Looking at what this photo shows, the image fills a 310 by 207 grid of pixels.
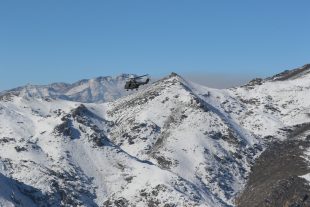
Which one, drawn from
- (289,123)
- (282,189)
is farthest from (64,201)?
(289,123)

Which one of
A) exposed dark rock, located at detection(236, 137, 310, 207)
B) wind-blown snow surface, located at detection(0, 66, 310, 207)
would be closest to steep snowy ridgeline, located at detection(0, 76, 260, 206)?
wind-blown snow surface, located at detection(0, 66, 310, 207)

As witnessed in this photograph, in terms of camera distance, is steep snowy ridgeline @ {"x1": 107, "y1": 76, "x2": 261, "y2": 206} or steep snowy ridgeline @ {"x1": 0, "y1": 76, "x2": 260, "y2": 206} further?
steep snowy ridgeline @ {"x1": 107, "y1": 76, "x2": 261, "y2": 206}

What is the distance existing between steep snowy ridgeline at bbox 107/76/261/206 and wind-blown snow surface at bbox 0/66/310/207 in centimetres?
27

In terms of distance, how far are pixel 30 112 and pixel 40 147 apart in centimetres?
3193

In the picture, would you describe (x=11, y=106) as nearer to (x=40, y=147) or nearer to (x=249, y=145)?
(x=40, y=147)

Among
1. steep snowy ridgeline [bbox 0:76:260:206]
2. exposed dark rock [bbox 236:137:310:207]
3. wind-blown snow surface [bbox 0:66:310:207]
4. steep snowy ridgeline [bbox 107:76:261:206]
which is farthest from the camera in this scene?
steep snowy ridgeline [bbox 107:76:261:206]

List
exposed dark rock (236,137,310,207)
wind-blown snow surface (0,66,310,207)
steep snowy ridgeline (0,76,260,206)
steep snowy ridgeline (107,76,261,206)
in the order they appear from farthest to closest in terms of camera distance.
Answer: steep snowy ridgeline (107,76,261,206)
exposed dark rock (236,137,310,207)
steep snowy ridgeline (0,76,260,206)
wind-blown snow surface (0,66,310,207)

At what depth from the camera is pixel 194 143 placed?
577ft

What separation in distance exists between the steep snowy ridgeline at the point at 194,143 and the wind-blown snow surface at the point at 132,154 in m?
0.27

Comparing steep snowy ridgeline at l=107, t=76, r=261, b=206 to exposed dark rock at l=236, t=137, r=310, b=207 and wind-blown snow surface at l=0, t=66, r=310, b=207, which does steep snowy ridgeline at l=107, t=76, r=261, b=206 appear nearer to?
wind-blown snow surface at l=0, t=66, r=310, b=207

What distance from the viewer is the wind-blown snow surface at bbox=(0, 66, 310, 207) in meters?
144

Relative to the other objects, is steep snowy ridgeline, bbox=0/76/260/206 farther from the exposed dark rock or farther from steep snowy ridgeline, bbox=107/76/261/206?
the exposed dark rock

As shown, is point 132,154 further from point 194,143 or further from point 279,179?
point 279,179

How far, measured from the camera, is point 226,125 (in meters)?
186
